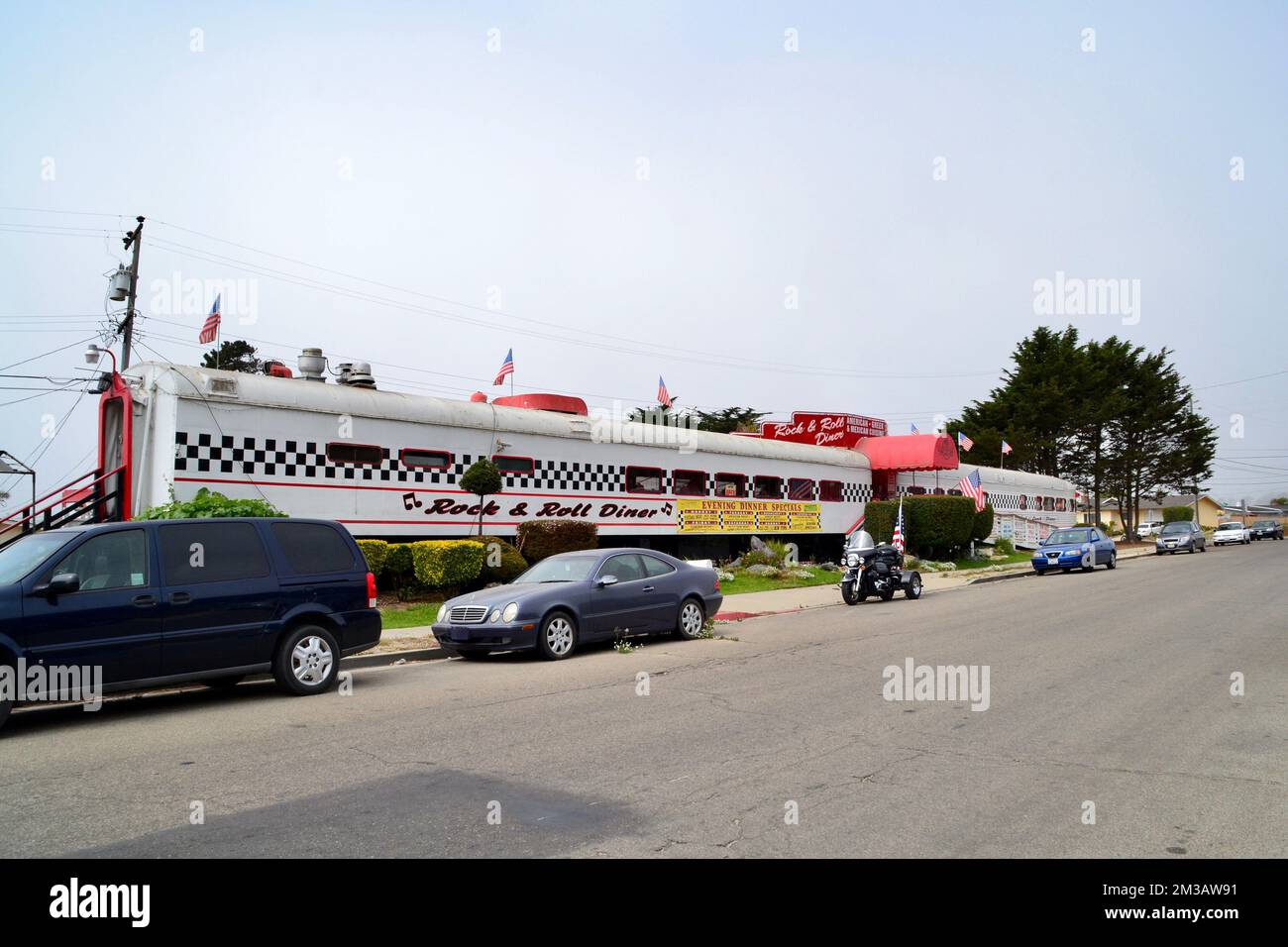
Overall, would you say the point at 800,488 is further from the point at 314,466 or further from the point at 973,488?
the point at 314,466

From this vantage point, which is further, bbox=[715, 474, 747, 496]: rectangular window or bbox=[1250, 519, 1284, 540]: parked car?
bbox=[1250, 519, 1284, 540]: parked car

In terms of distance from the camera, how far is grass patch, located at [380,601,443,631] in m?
15.2

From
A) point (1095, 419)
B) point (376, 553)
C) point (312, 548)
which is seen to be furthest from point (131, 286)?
point (1095, 419)

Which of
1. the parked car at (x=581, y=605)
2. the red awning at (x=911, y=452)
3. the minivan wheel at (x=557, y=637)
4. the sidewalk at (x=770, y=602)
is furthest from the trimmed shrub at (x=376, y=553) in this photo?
the red awning at (x=911, y=452)

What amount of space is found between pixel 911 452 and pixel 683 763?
28.0 metres

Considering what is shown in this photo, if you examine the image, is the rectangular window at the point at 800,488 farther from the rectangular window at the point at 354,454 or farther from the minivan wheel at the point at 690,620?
the minivan wheel at the point at 690,620

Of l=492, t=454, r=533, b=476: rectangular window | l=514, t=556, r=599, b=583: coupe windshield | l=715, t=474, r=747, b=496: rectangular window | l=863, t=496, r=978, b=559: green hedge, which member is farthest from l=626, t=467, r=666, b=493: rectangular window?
l=863, t=496, r=978, b=559: green hedge

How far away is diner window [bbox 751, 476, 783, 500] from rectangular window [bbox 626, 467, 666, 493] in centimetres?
447

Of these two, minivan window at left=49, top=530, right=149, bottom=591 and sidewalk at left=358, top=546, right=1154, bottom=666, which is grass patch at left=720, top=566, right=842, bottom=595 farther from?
minivan window at left=49, top=530, right=149, bottom=591

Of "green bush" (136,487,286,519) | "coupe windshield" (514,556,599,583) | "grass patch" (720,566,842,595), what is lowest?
"grass patch" (720,566,842,595)

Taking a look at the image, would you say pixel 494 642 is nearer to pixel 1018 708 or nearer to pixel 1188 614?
pixel 1018 708

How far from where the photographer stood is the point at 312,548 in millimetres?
10266

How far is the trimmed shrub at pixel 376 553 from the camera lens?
1662 cm
